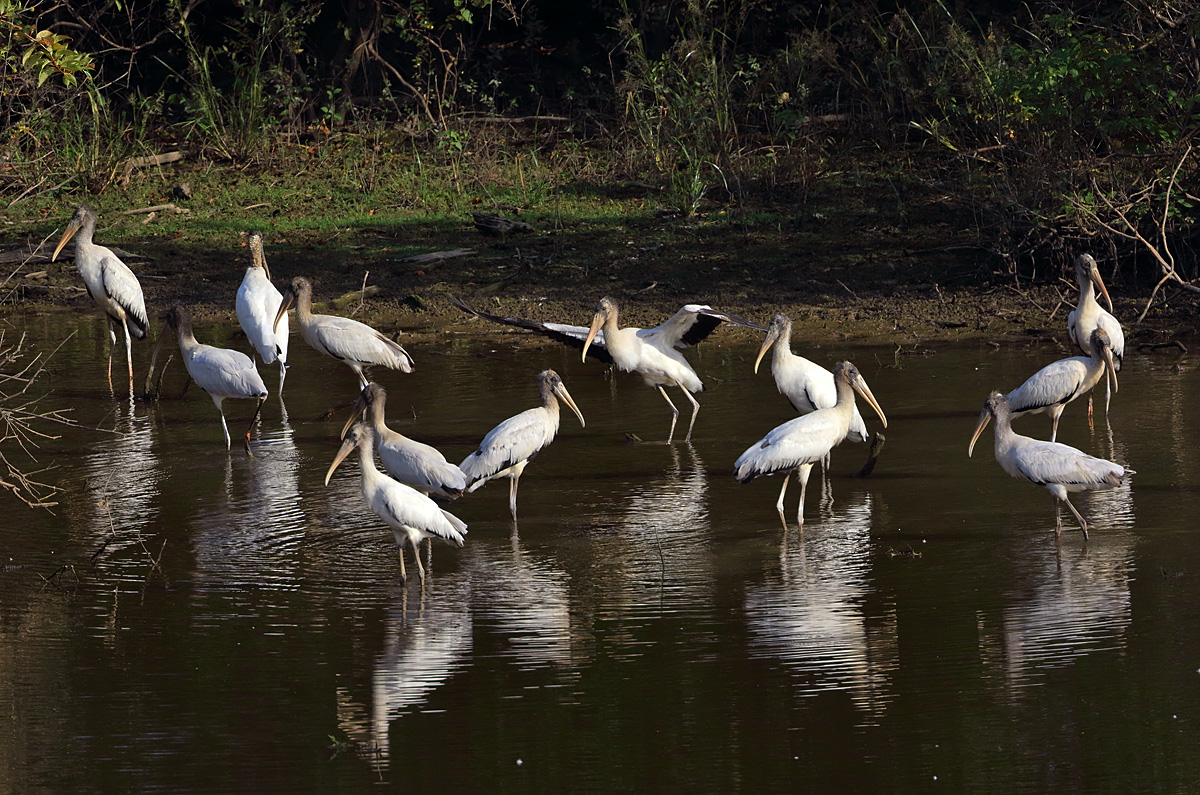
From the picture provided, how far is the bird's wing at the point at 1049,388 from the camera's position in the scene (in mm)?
8844

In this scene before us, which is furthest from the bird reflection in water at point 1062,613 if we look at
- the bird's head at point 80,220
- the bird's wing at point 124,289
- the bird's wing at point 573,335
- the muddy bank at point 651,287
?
the bird's head at point 80,220

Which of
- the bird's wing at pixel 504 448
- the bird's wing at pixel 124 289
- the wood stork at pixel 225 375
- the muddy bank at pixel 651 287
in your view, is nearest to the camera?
the bird's wing at pixel 504 448

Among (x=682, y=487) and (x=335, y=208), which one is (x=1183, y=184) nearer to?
(x=682, y=487)

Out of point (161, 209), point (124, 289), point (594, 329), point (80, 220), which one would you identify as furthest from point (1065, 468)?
point (161, 209)

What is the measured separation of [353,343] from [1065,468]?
5.29 metres

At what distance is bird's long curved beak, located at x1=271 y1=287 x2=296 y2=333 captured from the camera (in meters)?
10.9

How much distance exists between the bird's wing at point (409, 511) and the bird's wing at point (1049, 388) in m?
3.93

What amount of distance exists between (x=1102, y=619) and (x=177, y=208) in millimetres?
12717

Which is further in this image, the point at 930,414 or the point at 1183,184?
the point at 1183,184

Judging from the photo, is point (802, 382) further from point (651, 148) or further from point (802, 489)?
point (651, 148)

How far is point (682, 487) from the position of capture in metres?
8.19

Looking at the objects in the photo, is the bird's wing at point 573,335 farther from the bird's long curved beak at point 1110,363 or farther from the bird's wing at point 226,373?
the bird's long curved beak at point 1110,363

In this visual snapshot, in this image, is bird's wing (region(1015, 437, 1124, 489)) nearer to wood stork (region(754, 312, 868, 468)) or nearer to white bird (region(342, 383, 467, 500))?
wood stork (region(754, 312, 868, 468))

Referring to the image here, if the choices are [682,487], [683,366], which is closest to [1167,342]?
→ [683,366]
